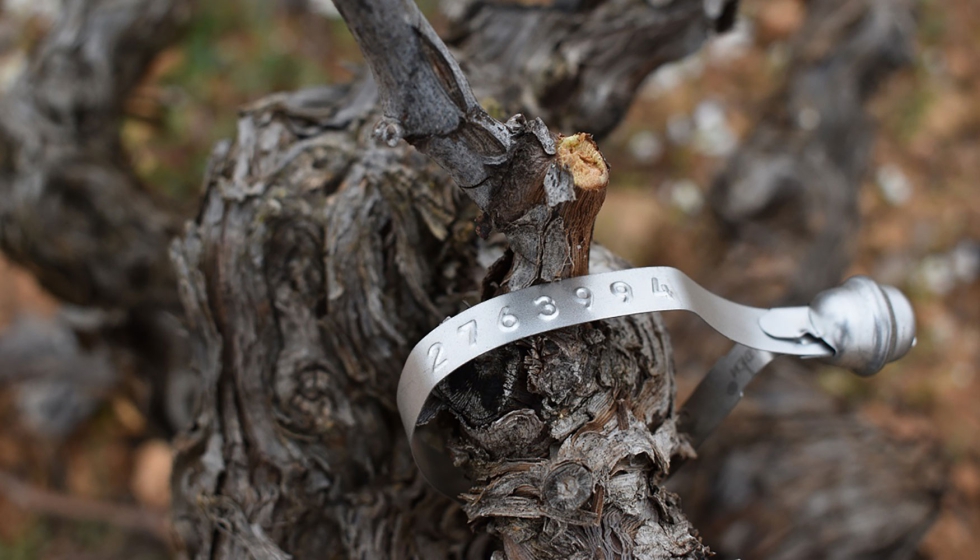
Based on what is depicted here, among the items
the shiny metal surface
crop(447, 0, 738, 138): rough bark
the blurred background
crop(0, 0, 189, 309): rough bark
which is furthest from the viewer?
the blurred background

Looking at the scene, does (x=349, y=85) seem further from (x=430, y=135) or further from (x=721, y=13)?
(x=721, y=13)

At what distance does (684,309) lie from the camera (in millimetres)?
906

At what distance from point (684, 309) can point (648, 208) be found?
1747 millimetres

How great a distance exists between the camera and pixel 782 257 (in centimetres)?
205

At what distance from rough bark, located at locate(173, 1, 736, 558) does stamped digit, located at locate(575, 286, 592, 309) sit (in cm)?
4

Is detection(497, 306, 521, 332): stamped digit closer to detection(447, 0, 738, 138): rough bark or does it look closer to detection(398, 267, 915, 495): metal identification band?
detection(398, 267, 915, 495): metal identification band

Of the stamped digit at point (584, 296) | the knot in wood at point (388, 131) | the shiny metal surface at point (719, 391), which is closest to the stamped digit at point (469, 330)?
the stamped digit at point (584, 296)

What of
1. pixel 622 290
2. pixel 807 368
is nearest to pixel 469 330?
pixel 622 290

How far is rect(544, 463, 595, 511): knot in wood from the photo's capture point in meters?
Result: 0.88

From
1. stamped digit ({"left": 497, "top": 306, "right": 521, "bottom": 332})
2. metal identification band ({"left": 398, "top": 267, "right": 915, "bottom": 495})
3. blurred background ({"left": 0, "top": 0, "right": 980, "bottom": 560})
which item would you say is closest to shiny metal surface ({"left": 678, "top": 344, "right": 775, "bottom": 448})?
metal identification band ({"left": 398, "top": 267, "right": 915, "bottom": 495})

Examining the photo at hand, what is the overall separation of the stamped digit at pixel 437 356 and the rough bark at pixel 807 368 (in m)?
1.01

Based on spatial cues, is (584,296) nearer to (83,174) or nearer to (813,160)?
(83,174)

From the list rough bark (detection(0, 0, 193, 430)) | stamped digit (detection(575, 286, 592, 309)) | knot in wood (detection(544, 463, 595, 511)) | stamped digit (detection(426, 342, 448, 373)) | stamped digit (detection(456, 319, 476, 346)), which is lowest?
knot in wood (detection(544, 463, 595, 511))

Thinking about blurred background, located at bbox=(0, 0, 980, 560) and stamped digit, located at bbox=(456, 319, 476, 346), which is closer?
stamped digit, located at bbox=(456, 319, 476, 346)
